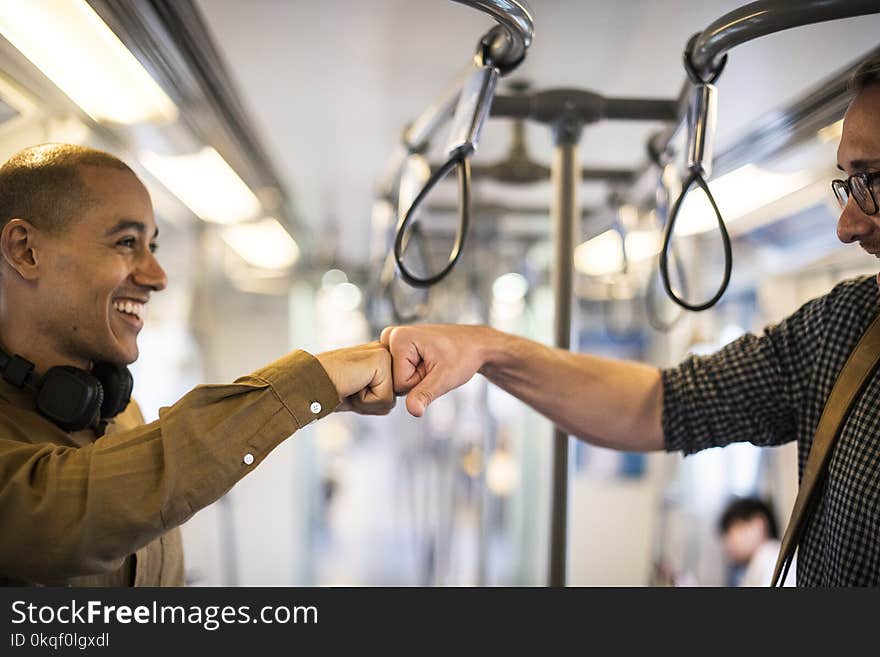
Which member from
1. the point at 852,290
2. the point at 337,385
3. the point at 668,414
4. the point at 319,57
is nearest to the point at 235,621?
the point at 337,385

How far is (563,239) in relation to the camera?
5.08 ft

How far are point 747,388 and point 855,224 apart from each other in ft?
1.18

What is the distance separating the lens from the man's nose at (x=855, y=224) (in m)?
0.99

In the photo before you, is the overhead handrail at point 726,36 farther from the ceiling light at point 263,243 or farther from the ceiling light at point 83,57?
the ceiling light at point 263,243

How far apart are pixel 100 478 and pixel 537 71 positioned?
1.35 m

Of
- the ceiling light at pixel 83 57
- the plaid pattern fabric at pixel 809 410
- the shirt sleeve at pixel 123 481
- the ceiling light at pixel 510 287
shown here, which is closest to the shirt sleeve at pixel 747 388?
the plaid pattern fabric at pixel 809 410

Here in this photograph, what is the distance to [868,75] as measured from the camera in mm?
1024

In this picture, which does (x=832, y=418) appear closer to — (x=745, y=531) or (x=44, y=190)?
(x=44, y=190)

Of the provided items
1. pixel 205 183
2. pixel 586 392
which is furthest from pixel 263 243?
pixel 586 392

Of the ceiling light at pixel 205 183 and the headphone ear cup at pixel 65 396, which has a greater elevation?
the ceiling light at pixel 205 183

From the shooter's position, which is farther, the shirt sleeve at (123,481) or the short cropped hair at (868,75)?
the short cropped hair at (868,75)

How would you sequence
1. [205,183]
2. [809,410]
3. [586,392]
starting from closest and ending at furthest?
[809,410], [586,392], [205,183]

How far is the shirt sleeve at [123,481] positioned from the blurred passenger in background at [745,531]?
104 inches

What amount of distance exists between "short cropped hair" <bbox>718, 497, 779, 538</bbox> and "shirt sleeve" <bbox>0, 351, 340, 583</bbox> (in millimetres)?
2658
